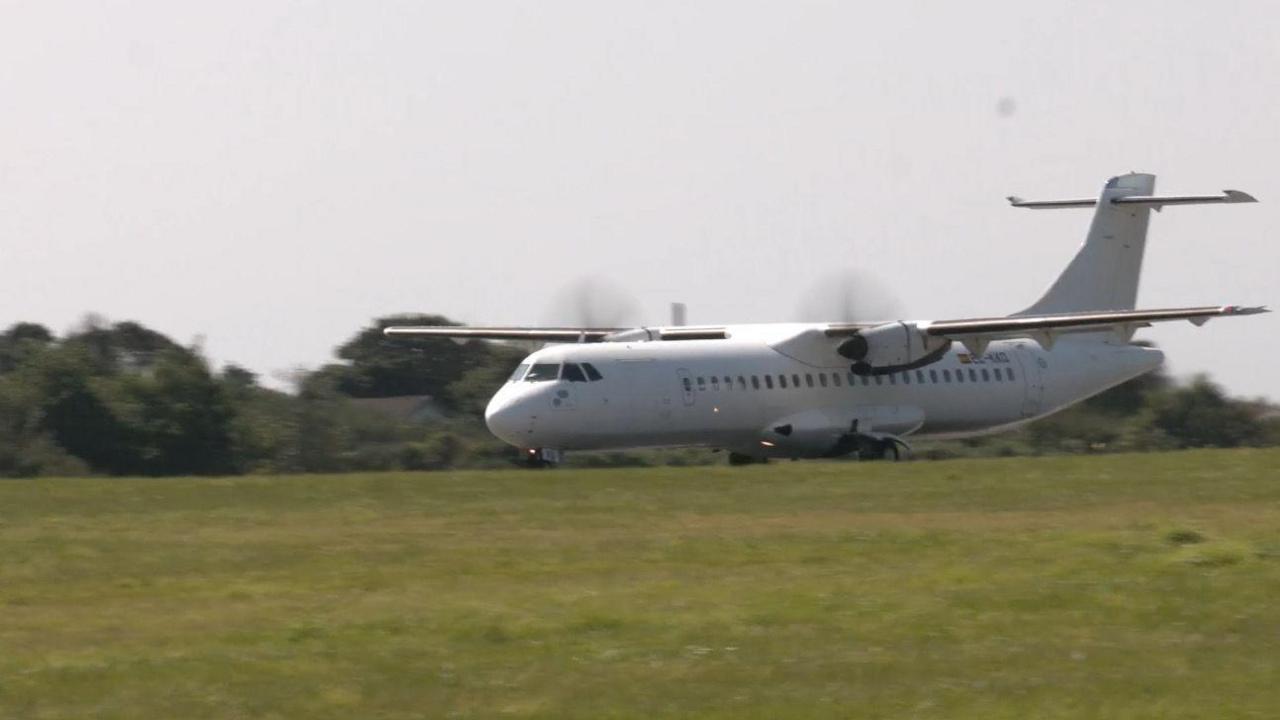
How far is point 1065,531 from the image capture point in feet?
55.4

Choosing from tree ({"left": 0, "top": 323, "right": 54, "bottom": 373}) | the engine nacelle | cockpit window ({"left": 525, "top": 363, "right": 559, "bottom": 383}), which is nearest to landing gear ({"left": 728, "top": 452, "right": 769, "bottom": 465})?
the engine nacelle

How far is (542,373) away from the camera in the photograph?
101 feet

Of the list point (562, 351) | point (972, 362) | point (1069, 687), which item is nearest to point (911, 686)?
point (1069, 687)

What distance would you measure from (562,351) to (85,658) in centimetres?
2029

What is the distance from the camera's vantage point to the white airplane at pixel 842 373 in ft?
102

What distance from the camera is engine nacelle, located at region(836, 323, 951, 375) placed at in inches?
1368

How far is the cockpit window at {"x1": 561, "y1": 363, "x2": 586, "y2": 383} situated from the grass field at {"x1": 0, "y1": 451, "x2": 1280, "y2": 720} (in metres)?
9.70

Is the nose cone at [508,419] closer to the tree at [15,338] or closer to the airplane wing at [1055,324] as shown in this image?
the airplane wing at [1055,324]

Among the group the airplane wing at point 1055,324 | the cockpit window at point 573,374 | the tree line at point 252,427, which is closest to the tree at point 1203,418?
the tree line at point 252,427

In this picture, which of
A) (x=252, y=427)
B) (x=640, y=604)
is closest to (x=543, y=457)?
(x=252, y=427)

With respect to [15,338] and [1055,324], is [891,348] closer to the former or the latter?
[1055,324]

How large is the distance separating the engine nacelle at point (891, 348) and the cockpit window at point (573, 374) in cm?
603

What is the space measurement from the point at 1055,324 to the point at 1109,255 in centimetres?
768

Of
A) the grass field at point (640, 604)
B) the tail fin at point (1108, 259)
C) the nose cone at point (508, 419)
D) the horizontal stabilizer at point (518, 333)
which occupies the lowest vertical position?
the grass field at point (640, 604)
